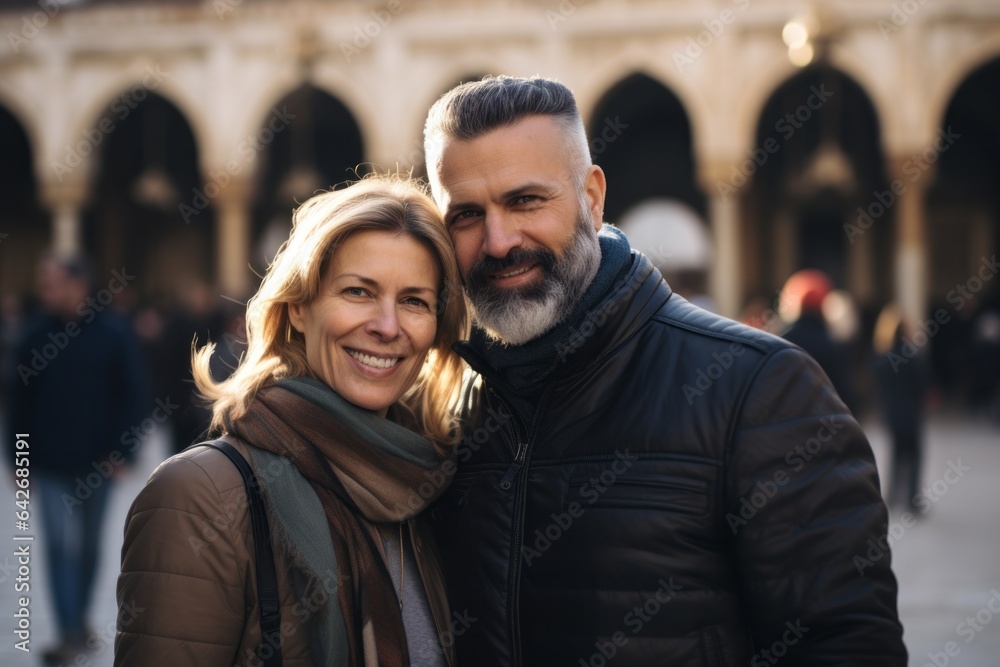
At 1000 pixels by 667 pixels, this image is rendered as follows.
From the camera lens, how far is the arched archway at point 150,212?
731 inches

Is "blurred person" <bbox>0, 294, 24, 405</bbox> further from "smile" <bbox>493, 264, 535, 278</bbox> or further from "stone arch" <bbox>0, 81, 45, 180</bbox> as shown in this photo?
"smile" <bbox>493, 264, 535, 278</bbox>

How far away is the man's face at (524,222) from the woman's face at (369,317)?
0.15 meters

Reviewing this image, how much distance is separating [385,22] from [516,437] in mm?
14308

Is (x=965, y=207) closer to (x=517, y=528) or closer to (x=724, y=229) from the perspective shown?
(x=724, y=229)

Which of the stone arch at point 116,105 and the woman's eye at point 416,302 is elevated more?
the stone arch at point 116,105

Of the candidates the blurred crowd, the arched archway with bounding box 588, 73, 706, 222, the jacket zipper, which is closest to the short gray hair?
the jacket zipper

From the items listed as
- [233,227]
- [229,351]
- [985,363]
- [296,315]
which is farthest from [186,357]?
[985,363]

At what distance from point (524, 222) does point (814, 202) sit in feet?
54.3

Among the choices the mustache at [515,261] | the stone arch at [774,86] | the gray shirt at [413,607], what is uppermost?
the stone arch at [774,86]

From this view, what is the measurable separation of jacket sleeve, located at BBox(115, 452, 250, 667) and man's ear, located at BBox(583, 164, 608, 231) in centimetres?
100

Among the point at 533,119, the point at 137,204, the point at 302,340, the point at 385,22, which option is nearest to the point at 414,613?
the point at 302,340

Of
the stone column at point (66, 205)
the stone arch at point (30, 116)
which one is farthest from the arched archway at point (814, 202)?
the stone arch at point (30, 116)

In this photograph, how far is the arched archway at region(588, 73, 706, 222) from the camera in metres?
18.0

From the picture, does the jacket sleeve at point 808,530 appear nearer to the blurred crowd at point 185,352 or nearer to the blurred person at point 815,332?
the blurred crowd at point 185,352
